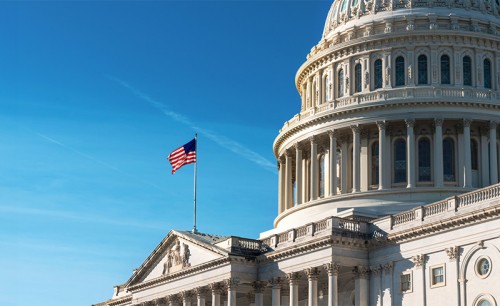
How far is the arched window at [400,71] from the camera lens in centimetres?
8575

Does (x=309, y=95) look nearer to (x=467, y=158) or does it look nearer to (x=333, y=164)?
(x=333, y=164)

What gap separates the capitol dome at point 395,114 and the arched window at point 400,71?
3.8 inches

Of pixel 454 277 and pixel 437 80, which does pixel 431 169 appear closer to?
pixel 437 80

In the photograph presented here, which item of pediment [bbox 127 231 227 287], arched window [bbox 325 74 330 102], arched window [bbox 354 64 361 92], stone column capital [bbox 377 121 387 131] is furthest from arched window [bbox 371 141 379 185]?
pediment [bbox 127 231 227 287]

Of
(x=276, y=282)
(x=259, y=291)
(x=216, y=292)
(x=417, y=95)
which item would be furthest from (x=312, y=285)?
(x=417, y=95)

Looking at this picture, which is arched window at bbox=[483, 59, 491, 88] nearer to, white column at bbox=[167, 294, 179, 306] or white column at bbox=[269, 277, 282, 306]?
white column at bbox=[269, 277, 282, 306]

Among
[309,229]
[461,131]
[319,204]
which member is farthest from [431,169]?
[309,229]

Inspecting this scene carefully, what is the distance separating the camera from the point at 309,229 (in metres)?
70.4

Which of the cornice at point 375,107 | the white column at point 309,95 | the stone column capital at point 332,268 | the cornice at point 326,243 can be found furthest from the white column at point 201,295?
the white column at point 309,95

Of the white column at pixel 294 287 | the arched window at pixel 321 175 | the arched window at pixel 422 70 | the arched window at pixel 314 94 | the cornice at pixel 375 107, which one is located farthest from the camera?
the arched window at pixel 314 94

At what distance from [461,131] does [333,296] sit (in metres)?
21.8

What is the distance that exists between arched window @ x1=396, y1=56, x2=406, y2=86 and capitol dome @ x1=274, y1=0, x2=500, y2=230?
3.8 inches

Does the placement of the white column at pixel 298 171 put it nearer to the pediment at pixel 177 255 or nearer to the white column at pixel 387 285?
the pediment at pixel 177 255

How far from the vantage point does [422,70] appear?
8581 centimetres
